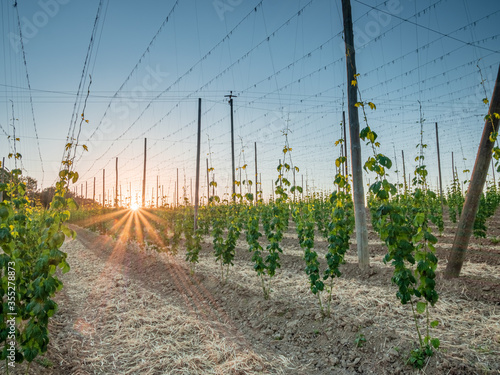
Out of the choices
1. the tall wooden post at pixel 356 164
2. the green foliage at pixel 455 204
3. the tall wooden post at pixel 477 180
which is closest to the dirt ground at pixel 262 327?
the tall wooden post at pixel 356 164

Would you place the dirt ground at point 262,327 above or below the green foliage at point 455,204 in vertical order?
below

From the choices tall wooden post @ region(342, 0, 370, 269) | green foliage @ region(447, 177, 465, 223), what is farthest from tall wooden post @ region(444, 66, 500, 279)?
green foliage @ region(447, 177, 465, 223)

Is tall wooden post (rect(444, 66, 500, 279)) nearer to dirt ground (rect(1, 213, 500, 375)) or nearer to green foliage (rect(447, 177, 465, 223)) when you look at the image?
dirt ground (rect(1, 213, 500, 375))

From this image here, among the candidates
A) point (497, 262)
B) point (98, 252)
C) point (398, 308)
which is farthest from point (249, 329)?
point (98, 252)

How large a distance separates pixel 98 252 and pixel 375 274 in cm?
947

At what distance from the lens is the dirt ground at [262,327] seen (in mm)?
2902

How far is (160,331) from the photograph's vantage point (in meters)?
3.73

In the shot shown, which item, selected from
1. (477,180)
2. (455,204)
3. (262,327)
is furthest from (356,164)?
(455,204)

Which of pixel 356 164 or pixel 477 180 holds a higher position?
pixel 356 164

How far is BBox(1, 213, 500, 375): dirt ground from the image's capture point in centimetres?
290

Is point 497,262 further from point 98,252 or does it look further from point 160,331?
point 98,252

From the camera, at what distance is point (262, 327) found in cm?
395

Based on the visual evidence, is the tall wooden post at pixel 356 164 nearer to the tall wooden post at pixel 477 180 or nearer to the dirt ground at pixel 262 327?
the dirt ground at pixel 262 327

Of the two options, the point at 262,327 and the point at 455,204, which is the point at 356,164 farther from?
the point at 455,204
